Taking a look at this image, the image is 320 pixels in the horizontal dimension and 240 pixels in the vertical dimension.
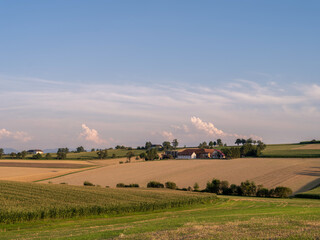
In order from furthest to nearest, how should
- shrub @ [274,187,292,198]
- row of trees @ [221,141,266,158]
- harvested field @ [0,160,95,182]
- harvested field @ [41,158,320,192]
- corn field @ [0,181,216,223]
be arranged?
row of trees @ [221,141,266,158], harvested field @ [0,160,95,182], harvested field @ [41,158,320,192], shrub @ [274,187,292,198], corn field @ [0,181,216,223]

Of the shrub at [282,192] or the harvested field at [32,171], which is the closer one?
the shrub at [282,192]

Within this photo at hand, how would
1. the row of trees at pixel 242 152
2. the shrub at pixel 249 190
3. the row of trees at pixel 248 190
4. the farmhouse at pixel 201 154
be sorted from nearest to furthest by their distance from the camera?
the row of trees at pixel 248 190 → the shrub at pixel 249 190 → the row of trees at pixel 242 152 → the farmhouse at pixel 201 154

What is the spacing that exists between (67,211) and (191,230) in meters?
19.3

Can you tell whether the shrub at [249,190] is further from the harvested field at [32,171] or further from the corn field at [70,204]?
the harvested field at [32,171]

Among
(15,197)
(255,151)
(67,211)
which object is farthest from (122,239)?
(255,151)

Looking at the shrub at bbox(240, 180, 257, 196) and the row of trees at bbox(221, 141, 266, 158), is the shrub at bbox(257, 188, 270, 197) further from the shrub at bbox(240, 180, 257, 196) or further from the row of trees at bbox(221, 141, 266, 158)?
the row of trees at bbox(221, 141, 266, 158)

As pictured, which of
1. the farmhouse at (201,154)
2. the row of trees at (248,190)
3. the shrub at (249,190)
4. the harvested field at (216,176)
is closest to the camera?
the row of trees at (248,190)

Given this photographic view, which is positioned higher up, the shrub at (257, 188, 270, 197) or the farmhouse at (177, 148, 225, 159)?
the farmhouse at (177, 148, 225, 159)

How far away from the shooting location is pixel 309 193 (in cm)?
5338

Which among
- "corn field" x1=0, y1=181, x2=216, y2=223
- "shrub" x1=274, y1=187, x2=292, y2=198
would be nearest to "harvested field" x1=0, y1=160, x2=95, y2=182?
"corn field" x1=0, y1=181, x2=216, y2=223

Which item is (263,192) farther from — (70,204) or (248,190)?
(70,204)

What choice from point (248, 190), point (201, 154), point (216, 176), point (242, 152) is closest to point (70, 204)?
point (248, 190)

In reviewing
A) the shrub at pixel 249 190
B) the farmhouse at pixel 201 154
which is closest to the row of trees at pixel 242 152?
the farmhouse at pixel 201 154

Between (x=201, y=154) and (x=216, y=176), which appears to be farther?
(x=201, y=154)
